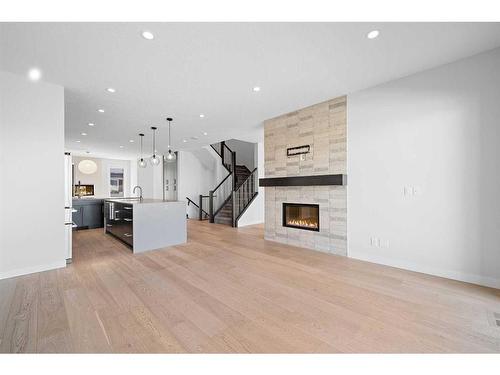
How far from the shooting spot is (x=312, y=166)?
166 inches

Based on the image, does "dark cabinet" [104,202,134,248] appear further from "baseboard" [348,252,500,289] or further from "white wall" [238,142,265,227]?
"baseboard" [348,252,500,289]

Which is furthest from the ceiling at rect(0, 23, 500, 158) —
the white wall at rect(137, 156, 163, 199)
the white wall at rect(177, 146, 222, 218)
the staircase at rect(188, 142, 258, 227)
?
the white wall at rect(137, 156, 163, 199)

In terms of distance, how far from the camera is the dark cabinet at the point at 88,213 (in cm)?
625

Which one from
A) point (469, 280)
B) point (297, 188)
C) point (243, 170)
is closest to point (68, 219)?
point (297, 188)

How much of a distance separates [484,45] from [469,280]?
2.70 m

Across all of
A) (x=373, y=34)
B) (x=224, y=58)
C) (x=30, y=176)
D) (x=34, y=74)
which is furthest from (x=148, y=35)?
(x=30, y=176)

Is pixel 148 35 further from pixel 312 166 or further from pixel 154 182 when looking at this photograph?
pixel 154 182

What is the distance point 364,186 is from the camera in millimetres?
3568

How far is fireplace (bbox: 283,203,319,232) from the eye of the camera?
426 centimetres

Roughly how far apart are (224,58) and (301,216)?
10.4ft

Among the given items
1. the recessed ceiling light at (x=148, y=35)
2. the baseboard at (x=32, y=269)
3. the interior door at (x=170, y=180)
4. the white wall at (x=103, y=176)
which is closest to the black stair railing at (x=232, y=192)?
the interior door at (x=170, y=180)

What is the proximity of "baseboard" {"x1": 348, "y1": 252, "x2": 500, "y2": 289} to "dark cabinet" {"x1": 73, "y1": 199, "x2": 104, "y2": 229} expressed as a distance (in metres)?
6.92
